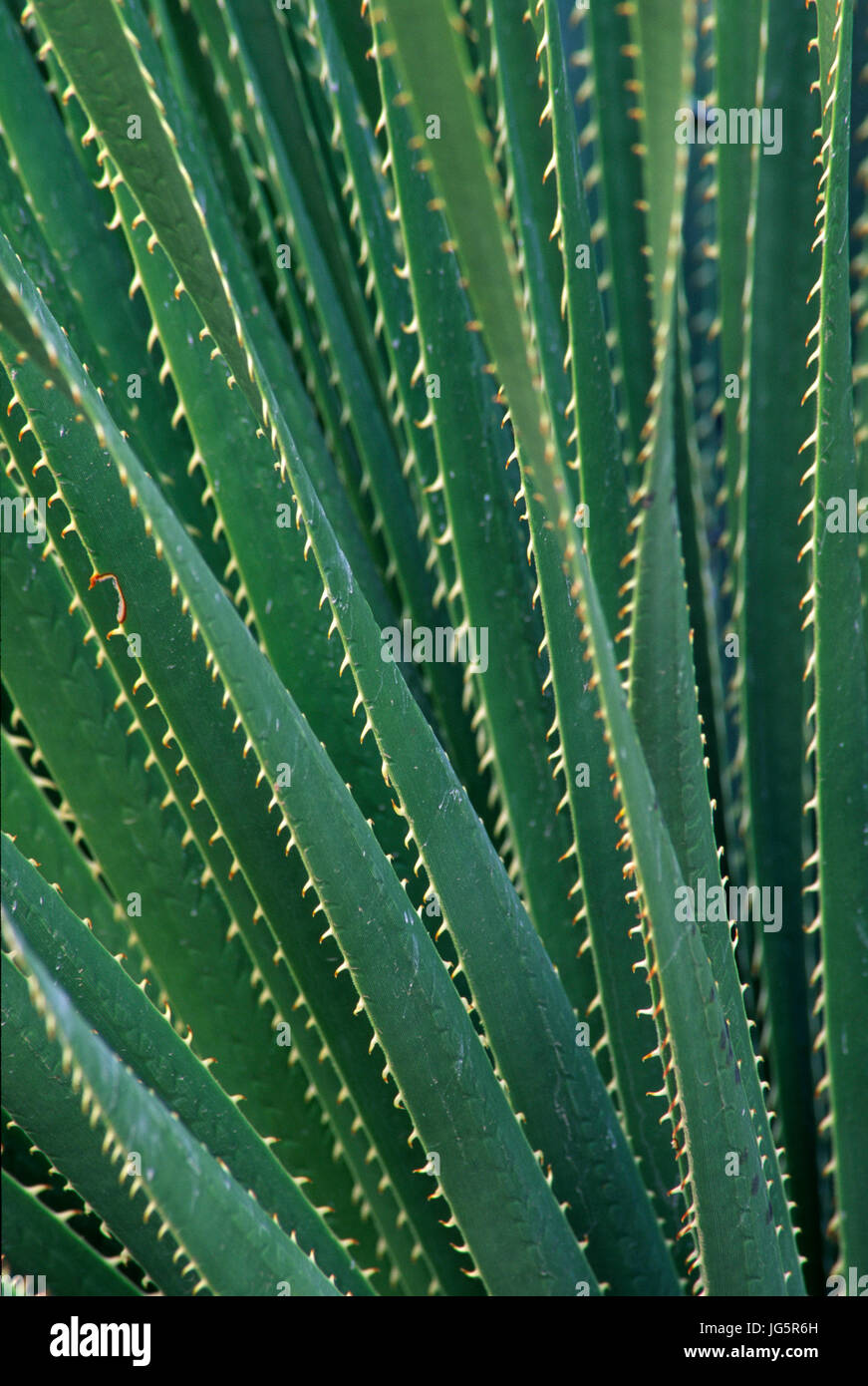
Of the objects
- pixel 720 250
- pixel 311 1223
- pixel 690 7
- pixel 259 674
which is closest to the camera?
pixel 690 7

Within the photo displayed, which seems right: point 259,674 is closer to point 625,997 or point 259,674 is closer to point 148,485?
point 148,485

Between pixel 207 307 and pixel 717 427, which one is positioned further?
pixel 717 427

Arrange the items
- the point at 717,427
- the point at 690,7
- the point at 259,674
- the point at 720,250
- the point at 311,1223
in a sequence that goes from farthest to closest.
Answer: the point at 717,427 < the point at 720,250 < the point at 311,1223 < the point at 259,674 < the point at 690,7

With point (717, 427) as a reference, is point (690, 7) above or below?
below

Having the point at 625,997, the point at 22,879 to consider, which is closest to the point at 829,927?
the point at 625,997

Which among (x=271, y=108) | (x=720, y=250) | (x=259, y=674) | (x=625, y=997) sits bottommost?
(x=625, y=997)

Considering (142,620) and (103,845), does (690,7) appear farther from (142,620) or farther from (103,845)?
(103,845)

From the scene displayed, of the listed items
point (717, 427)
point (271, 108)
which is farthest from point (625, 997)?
point (717, 427)
